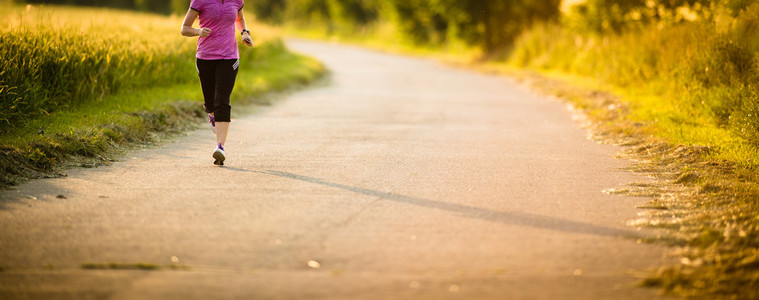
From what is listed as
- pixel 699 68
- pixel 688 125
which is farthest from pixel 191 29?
pixel 699 68

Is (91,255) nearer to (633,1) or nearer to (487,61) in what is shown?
(633,1)

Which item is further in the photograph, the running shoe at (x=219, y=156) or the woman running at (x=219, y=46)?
the woman running at (x=219, y=46)

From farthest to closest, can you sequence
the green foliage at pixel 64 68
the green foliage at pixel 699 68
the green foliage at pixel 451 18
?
the green foliage at pixel 451 18 → the green foliage at pixel 699 68 → the green foliage at pixel 64 68

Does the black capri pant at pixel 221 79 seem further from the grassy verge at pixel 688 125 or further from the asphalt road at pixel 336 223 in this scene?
the grassy verge at pixel 688 125

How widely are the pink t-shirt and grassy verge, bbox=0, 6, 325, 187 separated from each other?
158 cm

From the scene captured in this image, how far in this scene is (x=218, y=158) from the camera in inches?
332

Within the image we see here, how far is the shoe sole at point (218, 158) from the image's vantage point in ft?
27.6

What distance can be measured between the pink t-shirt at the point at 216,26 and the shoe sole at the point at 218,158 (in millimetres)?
1095

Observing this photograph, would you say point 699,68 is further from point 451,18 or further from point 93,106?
point 451,18

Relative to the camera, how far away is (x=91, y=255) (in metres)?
5.12

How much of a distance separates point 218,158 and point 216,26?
1.44 m

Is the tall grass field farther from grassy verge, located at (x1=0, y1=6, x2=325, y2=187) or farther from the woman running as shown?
grassy verge, located at (x1=0, y1=6, x2=325, y2=187)

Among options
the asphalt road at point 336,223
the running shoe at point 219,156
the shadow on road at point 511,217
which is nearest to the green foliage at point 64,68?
the asphalt road at point 336,223

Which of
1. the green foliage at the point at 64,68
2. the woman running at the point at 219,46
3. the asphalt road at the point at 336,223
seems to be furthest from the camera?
the green foliage at the point at 64,68
